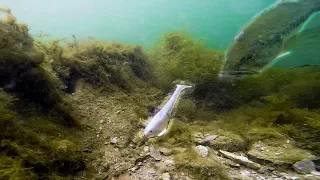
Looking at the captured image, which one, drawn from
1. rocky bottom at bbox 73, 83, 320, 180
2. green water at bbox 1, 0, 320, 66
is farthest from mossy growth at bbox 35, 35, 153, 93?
green water at bbox 1, 0, 320, 66

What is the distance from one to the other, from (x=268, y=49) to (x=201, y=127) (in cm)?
216

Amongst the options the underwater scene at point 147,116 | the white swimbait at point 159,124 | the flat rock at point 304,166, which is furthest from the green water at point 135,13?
the flat rock at point 304,166

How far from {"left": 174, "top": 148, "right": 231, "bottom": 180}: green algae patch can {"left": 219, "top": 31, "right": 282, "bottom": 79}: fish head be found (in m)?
1.69

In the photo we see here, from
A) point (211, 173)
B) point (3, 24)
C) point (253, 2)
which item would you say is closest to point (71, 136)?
point (3, 24)

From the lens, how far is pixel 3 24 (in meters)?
3.44

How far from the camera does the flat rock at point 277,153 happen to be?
12.0 feet

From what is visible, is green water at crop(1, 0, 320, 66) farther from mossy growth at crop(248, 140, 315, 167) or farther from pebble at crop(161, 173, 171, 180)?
pebble at crop(161, 173, 171, 180)

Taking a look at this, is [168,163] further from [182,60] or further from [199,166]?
[182,60]

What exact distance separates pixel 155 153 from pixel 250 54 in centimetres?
252

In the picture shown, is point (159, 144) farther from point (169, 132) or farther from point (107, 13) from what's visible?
point (107, 13)

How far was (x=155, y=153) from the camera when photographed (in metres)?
3.85

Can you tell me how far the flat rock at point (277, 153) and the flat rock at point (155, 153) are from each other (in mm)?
1634

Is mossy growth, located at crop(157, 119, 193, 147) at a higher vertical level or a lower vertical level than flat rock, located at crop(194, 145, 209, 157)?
higher

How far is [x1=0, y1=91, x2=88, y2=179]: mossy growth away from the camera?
8.11ft
